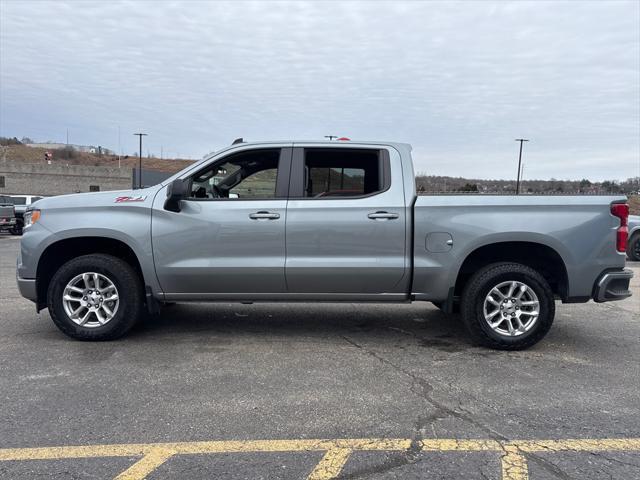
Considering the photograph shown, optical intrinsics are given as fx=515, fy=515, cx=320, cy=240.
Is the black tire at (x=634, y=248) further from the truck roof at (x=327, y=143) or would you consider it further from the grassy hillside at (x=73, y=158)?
the grassy hillside at (x=73, y=158)

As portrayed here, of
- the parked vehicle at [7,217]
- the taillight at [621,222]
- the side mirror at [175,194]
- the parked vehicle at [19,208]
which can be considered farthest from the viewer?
the parked vehicle at [19,208]

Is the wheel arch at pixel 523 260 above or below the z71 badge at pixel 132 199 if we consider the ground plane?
below

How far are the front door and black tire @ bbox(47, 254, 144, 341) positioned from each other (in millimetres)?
323

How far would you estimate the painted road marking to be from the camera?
299 cm

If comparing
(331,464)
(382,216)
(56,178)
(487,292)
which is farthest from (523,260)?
(56,178)

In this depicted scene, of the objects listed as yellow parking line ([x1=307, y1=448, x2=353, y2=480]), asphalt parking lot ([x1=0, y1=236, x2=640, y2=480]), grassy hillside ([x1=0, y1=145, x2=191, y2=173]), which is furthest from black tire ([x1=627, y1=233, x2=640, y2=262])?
grassy hillside ([x1=0, y1=145, x2=191, y2=173])

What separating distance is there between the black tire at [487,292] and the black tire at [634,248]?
10.2 meters

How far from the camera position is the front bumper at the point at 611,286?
4992mm

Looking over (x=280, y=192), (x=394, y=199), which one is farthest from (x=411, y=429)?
(x=280, y=192)

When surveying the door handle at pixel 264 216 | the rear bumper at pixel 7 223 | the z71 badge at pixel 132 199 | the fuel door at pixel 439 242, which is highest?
the z71 badge at pixel 132 199

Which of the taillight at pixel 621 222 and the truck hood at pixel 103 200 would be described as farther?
the truck hood at pixel 103 200

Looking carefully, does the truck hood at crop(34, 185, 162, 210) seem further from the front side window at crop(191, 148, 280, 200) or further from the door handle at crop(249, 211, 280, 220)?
the door handle at crop(249, 211, 280, 220)

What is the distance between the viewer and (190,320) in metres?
6.21

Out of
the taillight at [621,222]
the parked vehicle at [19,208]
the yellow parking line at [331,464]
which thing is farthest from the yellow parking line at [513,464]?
the parked vehicle at [19,208]
